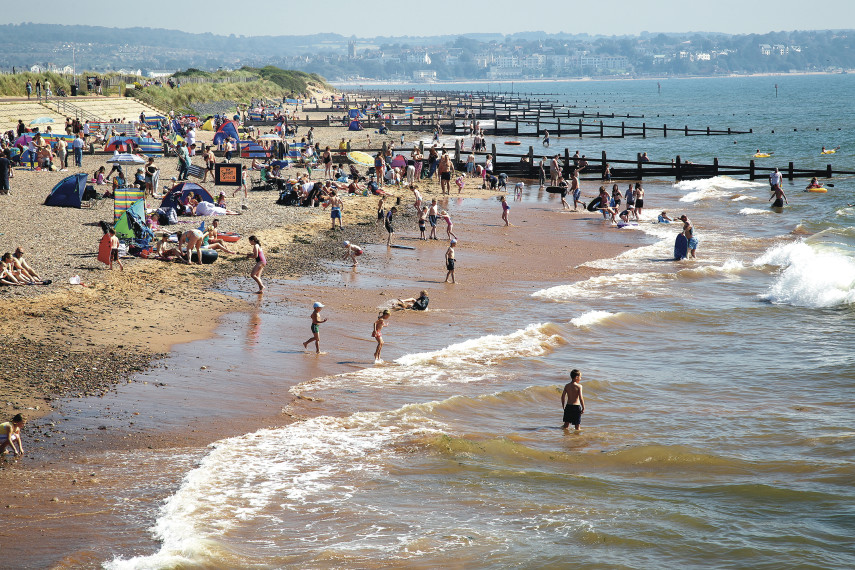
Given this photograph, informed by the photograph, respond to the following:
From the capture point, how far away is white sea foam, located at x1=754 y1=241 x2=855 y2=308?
2080 centimetres

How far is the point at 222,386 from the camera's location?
13125 millimetres

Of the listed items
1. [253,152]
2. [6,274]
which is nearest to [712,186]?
[253,152]

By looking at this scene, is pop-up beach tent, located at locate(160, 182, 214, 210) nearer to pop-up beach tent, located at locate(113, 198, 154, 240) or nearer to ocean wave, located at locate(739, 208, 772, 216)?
pop-up beach tent, located at locate(113, 198, 154, 240)

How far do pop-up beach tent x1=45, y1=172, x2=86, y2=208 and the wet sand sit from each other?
9.60m

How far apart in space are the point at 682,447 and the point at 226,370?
7455 mm

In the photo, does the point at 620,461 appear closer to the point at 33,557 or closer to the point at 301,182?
the point at 33,557

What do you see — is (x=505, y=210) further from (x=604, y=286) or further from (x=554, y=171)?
(x=554, y=171)

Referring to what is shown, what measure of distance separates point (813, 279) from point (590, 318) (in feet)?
24.5

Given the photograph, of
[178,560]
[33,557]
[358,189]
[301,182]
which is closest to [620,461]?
[178,560]

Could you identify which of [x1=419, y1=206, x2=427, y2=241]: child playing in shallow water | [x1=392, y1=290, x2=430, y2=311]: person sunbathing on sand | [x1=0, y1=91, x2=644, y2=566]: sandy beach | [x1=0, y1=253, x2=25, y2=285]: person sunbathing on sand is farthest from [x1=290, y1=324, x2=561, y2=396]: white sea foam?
[x1=419, y1=206, x2=427, y2=241]: child playing in shallow water

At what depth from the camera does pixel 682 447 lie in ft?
38.6

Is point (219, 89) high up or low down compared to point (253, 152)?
up

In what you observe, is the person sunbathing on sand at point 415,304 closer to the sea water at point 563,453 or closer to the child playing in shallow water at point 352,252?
the sea water at point 563,453

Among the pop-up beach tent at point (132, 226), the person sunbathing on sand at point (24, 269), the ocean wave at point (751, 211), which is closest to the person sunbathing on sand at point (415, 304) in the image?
the pop-up beach tent at point (132, 226)
